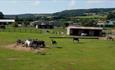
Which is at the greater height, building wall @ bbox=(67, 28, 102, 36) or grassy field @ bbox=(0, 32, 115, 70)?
grassy field @ bbox=(0, 32, 115, 70)

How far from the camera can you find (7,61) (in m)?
30.7

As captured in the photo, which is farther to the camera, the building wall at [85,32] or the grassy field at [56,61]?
the building wall at [85,32]

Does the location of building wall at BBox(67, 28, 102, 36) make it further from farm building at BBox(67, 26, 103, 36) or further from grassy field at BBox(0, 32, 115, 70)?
grassy field at BBox(0, 32, 115, 70)

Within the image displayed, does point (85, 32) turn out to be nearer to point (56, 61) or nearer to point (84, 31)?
point (84, 31)

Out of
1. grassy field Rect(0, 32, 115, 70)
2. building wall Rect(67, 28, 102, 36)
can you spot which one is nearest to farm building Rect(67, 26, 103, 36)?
building wall Rect(67, 28, 102, 36)

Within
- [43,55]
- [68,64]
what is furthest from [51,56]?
[68,64]

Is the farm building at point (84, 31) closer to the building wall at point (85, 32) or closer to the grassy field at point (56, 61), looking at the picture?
the building wall at point (85, 32)

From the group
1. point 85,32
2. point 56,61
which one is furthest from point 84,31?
point 56,61

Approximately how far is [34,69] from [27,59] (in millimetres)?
5652

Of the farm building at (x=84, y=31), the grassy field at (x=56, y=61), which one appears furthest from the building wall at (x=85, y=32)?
the grassy field at (x=56, y=61)

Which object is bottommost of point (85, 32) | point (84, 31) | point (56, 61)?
point (85, 32)

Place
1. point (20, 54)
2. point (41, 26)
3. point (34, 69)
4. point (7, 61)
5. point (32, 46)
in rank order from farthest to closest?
point (41, 26)
point (32, 46)
point (20, 54)
point (7, 61)
point (34, 69)

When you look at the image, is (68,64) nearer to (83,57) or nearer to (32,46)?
(83,57)

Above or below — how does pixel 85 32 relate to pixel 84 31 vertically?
below
